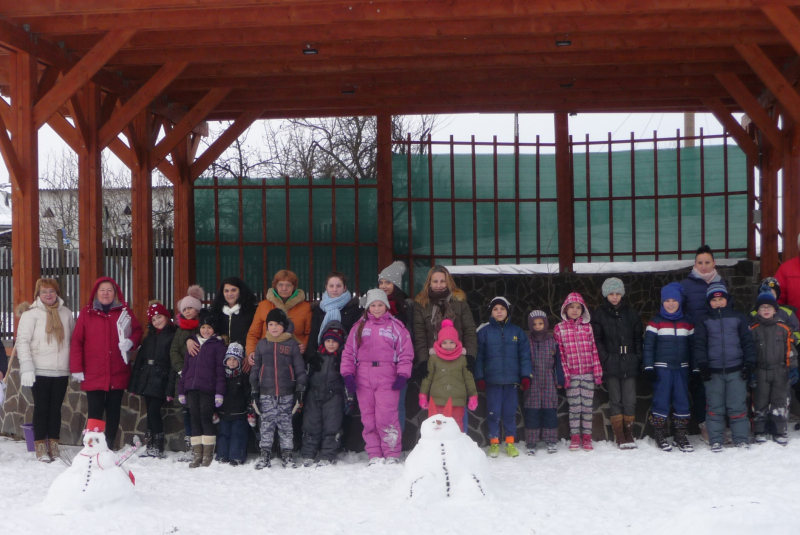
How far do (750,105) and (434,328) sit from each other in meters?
5.11

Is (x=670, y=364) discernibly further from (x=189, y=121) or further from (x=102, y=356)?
(x=189, y=121)

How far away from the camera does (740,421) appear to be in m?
5.77

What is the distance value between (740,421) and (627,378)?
824 millimetres

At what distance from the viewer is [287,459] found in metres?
5.61

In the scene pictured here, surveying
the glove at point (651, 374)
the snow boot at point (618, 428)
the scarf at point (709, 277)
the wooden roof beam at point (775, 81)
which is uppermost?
the wooden roof beam at point (775, 81)

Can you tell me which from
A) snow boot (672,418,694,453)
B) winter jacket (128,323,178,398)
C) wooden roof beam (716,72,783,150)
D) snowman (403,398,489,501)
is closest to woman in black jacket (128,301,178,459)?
winter jacket (128,323,178,398)

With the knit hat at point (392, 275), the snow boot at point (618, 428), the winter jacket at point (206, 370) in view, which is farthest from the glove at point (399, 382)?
the snow boot at point (618, 428)

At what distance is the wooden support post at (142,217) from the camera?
362 inches

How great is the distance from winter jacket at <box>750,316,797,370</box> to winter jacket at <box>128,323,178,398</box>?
424cm

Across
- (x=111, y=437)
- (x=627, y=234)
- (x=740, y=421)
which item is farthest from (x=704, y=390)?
(x=627, y=234)

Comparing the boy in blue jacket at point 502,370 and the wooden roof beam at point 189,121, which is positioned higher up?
the wooden roof beam at point 189,121

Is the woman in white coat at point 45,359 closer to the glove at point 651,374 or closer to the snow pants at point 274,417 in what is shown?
the snow pants at point 274,417

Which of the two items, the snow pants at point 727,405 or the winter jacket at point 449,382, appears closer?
the winter jacket at point 449,382

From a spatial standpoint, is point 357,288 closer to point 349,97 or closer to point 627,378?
point 349,97
